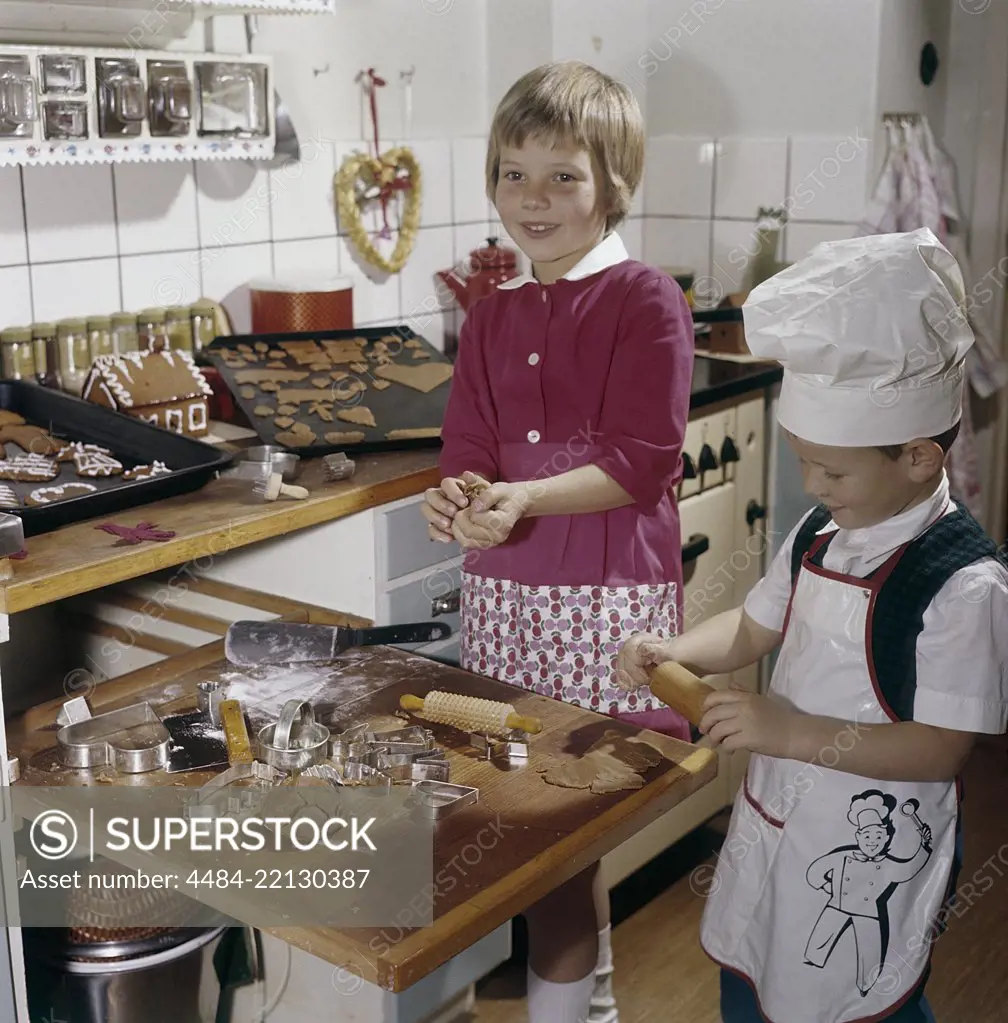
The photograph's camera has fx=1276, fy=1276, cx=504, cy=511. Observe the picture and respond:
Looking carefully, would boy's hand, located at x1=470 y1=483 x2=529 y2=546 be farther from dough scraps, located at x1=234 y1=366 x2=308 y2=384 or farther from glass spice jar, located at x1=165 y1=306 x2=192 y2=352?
glass spice jar, located at x1=165 y1=306 x2=192 y2=352

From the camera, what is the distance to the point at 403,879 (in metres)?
1.03

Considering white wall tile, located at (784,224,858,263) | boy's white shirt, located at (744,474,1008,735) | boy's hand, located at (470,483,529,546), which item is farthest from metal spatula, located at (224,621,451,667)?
white wall tile, located at (784,224,858,263)

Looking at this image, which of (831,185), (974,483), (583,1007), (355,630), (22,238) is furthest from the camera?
(974,483)

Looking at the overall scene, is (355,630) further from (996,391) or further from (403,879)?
(996,391)

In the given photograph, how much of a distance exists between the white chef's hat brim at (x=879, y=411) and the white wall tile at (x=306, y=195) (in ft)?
4.67

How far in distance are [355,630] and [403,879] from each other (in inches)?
19.8

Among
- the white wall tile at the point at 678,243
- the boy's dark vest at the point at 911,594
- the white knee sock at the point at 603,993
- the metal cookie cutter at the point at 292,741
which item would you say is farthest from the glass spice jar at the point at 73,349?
the white wall tile at the point at 678,243

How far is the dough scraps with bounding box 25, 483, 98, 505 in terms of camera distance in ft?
5.03

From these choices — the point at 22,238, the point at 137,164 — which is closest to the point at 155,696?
the point at 22,238

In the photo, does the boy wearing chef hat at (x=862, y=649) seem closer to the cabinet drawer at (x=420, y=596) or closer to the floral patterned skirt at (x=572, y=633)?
the floral patterned skirt at (x=572, y=633)

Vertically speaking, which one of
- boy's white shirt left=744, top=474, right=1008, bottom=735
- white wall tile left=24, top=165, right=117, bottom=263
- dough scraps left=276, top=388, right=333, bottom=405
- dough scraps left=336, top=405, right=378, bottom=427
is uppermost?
white wall tile left=24, top=165, right=117, bottom=263

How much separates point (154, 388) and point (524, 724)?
34.6 inches

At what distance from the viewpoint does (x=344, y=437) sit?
1856mm

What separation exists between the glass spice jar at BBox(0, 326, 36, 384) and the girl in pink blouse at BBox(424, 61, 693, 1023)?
720 mm
